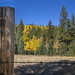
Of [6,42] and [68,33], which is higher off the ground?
[68,33]

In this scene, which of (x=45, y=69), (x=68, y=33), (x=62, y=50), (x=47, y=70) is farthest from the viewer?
(x=68, y=33)

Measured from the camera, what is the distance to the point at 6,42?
96 cm

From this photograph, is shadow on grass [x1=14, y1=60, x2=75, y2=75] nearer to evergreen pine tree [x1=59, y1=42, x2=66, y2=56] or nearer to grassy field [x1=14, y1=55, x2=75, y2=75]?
grassy field [x1=14, y1=55, x2=75, y2=75]

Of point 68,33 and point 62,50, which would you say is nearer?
point 62,50

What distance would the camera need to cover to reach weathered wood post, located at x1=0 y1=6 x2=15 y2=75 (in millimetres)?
953

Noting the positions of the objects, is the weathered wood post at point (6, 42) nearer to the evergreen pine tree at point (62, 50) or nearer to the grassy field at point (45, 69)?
the grassy field at point (45, 69)

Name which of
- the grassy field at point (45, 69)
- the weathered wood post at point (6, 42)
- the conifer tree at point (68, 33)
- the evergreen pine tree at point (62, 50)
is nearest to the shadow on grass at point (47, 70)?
the grassy field at point (45, 69)

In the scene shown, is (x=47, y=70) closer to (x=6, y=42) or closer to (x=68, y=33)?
(x=6, y=42)

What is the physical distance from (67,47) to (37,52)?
11125 mm

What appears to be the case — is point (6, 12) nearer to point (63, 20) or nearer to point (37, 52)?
point (63, 20)

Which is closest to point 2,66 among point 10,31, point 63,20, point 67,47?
point 10,31

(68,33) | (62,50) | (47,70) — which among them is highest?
(68,33)

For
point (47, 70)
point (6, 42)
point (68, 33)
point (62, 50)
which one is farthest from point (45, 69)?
point (68, 33)

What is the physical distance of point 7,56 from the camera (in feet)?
3.21
